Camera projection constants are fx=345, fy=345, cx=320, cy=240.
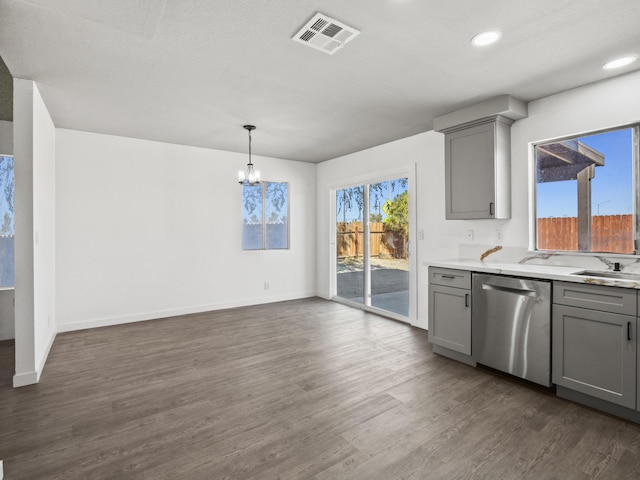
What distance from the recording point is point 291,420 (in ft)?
7.76

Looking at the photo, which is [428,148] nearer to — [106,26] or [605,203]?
[605,203]

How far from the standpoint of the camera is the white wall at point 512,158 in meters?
2.87

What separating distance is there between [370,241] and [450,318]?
2.26 meters

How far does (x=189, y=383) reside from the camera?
2.94 meters

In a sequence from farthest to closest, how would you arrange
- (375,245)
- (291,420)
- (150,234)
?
(375,245), (150,234), (291,420)

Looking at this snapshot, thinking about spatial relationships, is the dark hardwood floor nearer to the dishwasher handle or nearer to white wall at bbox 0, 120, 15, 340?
white wall at bbox 0, 120, 15, 340

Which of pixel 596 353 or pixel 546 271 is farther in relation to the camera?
pixel 546 271

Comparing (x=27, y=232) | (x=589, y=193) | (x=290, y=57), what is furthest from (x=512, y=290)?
(x=27, y=232)

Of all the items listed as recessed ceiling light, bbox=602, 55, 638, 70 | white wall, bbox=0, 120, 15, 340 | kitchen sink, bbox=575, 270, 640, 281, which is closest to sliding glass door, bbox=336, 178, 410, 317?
kitchen sink, bbox=575, 270, 640, 281

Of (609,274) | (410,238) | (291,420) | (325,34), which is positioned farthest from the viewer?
(410,238)

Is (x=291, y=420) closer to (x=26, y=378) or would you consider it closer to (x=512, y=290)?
(x=512, y=290)

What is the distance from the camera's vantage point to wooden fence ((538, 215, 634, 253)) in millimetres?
2848

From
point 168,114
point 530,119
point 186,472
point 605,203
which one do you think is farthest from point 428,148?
point 186,472

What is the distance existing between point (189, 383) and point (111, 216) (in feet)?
9.34
